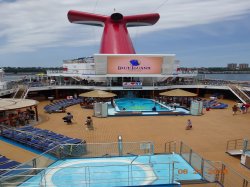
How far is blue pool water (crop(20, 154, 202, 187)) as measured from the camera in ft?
23.6

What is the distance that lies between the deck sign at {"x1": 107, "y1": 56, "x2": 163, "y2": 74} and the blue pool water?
18579 millimetres

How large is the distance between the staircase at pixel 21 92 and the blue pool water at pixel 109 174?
16.4 metres

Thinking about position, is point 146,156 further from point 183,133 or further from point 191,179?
point 183,133

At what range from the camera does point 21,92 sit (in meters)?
24.0

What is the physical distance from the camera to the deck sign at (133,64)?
2680cm

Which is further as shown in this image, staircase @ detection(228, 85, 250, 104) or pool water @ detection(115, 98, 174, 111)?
staircase @ detection(228, 85, 250, 104)

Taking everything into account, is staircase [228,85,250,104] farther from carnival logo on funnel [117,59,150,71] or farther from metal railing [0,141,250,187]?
metal railing [0,141,250,187]

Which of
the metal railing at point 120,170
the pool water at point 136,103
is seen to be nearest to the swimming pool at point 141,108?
the pool water at point 136,103

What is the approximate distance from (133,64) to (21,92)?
1262 centimetres

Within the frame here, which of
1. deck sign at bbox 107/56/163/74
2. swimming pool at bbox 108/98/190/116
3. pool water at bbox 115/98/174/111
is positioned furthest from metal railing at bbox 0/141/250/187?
deck sign at bbox 107/56/163/74

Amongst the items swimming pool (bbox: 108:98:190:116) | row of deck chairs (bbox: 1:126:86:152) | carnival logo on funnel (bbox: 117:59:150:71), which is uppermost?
carnival logo on funnel (bbox: 117:59:150:71)

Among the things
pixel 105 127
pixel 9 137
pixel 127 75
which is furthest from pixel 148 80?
pixel 9 137

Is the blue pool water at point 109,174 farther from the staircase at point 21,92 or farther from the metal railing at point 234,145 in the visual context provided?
the staircase at point 21,92

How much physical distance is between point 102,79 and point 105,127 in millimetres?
15328
